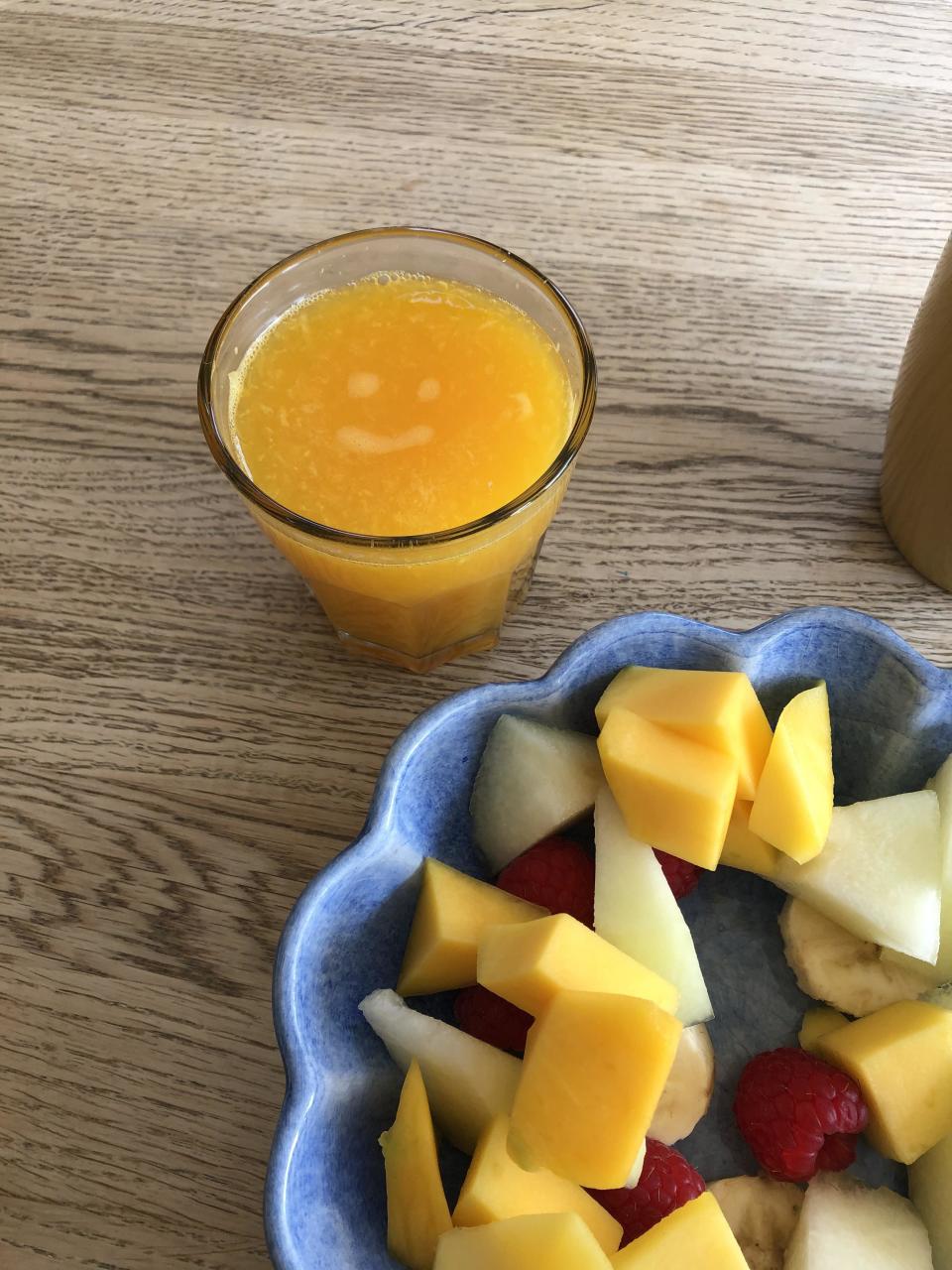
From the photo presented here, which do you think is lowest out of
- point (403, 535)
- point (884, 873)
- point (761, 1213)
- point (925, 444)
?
point (761, 1213)

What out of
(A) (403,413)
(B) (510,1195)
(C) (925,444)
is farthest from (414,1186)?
(C) (925,444)

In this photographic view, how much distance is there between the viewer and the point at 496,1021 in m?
0.78

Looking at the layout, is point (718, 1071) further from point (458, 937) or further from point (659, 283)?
point (659, 283)

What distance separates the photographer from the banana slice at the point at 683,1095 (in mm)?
795

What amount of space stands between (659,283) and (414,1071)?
810 millimetres

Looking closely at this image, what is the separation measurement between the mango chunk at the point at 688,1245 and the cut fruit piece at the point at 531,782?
0.26 metres

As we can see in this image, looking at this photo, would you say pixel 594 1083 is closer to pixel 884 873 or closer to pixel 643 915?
pixel 643 915

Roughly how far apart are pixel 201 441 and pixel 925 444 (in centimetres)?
67

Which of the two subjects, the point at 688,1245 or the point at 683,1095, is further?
the point at 683,1095

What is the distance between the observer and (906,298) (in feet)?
3.86

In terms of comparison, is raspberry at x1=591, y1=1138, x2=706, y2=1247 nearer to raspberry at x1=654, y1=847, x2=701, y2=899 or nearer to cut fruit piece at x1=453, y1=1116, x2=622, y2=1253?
cut fruit piece at x1=453, y1=1116, x2=622, y2=1253

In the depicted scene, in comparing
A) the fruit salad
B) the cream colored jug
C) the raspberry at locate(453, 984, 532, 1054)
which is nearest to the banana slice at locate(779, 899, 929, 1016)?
the fruit salad

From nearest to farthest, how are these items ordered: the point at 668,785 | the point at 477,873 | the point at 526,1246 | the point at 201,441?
1. the point at 526,1246
2. the point at 668,785
3. the point at 477,873
4. the point at 201,441

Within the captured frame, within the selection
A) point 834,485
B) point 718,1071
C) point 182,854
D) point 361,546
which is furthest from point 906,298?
point 182,854
